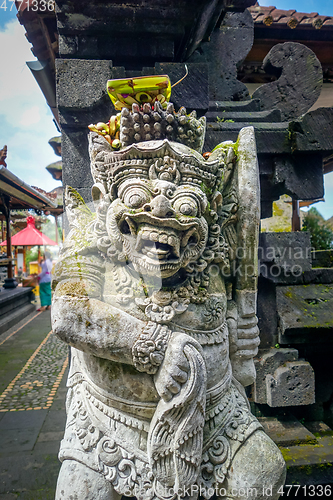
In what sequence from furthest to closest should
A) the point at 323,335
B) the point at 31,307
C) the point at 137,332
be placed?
the point at 31,307 → the point at 323,335 → the point at 137,332

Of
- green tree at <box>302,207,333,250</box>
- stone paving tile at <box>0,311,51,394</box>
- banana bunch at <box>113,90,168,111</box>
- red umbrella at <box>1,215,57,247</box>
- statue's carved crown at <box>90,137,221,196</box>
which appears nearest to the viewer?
statue's carved crown at <box>90,137,221,196</box>

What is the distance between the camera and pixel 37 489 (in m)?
2.52

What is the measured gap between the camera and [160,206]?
1.45 m

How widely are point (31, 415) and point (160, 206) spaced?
3.49m

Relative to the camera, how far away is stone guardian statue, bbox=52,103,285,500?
1435 millimetres

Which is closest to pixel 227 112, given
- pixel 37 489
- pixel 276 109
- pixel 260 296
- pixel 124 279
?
pixel 276 109

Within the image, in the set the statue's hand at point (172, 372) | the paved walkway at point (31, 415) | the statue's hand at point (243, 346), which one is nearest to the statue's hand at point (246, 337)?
the statue's hand at point (243, 346)

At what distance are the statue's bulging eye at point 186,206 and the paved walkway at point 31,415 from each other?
2.39 metres

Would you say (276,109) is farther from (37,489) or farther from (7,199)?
(7,199)

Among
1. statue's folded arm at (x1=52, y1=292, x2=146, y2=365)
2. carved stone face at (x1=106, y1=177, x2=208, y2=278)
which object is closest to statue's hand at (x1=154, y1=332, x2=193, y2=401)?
statue's folded arm at (x1=52, y1=292, x2=146, y2=365)

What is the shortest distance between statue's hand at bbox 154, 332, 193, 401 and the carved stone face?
0.34m

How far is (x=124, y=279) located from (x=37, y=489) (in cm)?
206

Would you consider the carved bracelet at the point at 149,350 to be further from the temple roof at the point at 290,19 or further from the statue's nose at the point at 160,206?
the temple roof at the point at 290,19

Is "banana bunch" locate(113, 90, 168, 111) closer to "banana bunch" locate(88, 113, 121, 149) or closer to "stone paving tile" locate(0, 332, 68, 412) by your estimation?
"banana bunch" locate(88, 113, 121, 149)
